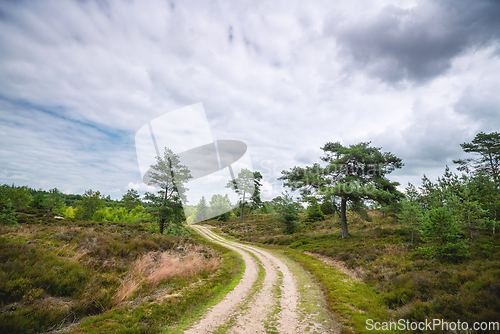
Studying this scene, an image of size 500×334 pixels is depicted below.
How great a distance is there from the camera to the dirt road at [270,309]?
19.0 ft

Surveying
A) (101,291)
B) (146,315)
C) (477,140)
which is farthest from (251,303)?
(477,140)

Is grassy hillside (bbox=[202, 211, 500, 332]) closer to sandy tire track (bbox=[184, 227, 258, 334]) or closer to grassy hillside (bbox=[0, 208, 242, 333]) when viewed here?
sandy tire track (bbox=[184, 227, 258, 334])

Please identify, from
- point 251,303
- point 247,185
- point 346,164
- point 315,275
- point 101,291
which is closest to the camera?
point 101,291

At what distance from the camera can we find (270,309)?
23.2 feet

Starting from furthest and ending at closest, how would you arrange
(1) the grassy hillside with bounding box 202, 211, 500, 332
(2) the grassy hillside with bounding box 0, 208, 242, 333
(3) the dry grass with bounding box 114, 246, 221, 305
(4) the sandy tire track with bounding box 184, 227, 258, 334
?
(3) the dry grass with bounding box 114, 246, 221, 305, (1) the grassy hillside with bounding box 202, 211, 500, 332, (4) the sandy tire track with bounding box 184, 227, 258, 334, (2) the grassy hillside with bounding box 0, 208, 242, 333

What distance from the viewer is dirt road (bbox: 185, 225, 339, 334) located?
580 cm

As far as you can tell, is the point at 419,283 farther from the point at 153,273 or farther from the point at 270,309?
the point at 153,273

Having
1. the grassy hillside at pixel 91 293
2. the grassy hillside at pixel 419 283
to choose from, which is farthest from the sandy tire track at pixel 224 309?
the grassy hillside at pixel 419 283

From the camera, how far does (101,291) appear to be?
695cm

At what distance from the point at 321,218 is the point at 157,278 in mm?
39742

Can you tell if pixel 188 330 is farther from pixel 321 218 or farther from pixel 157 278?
pixel 321 218

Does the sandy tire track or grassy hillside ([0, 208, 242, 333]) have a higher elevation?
grassy hillside ([0, 208, 242, 333])

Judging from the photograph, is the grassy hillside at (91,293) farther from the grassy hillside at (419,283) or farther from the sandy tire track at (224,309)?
the grassy hillside at (419,283)

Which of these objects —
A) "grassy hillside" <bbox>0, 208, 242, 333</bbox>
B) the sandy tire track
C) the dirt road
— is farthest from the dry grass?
the dirt road
